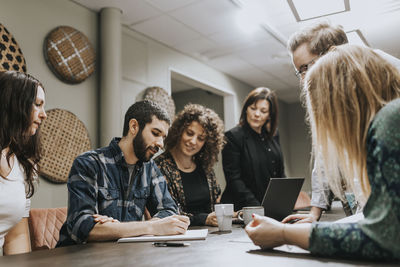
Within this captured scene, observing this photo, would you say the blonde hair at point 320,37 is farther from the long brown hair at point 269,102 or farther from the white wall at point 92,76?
the white wall at point 92,76

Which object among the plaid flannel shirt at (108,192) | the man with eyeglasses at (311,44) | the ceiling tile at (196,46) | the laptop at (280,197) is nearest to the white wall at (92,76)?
the ceiling tile at (196,46)

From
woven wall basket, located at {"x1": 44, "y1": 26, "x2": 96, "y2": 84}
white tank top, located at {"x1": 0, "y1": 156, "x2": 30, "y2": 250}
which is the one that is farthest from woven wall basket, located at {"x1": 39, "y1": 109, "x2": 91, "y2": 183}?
white tank top, located at {"x1": 0, "y1": 156, "x2": 30, "y2": 250}

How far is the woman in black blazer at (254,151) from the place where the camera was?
8.09 ft

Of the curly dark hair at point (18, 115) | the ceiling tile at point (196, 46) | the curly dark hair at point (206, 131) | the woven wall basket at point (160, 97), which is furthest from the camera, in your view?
the ceiling tile at point (196, 46)

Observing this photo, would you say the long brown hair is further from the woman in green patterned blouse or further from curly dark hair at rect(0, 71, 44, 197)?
the woman in green patterned blouse

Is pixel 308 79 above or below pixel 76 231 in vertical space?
above

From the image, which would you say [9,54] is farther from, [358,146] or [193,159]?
[358,146]

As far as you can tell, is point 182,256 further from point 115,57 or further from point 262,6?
point 262,6

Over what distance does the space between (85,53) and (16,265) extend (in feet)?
8.57

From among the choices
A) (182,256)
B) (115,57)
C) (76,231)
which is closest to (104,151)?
(76,231)

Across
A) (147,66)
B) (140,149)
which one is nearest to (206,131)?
(140,149)

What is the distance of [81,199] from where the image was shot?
4.59 ft

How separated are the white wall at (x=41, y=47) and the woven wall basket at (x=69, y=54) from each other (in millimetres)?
62

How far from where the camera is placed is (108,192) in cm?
155
